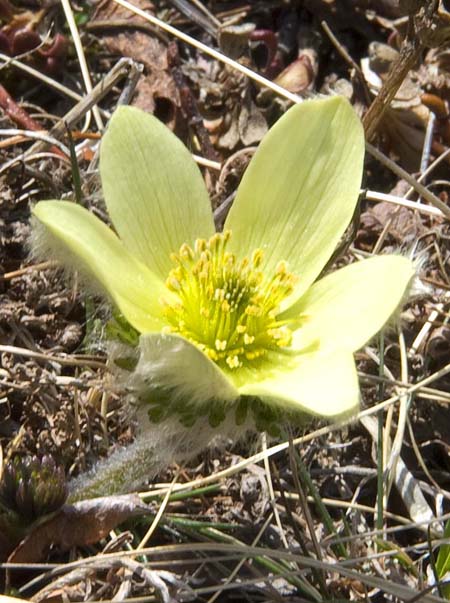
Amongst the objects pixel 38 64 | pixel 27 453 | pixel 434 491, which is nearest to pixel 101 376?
pixel 27 453

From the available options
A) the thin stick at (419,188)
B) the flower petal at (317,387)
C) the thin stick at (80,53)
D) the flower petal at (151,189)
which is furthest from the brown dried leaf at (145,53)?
the flower petal at (317,387)

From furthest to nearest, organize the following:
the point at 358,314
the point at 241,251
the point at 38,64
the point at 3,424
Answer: the point at 38,64 < the point at 3,424 < the point at 241,251 < the point at 358,314

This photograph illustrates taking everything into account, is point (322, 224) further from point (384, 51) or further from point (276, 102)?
point (384, 51)

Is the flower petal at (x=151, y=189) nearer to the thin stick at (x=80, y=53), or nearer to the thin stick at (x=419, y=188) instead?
the thin stick at (x=419, y=188)

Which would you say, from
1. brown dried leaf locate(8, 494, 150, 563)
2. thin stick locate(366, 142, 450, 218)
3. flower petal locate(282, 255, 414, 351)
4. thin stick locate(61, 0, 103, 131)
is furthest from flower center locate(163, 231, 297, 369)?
thin stick locate(61, 0, 103, 131)

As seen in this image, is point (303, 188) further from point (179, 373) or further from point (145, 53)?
point (145, 53)
